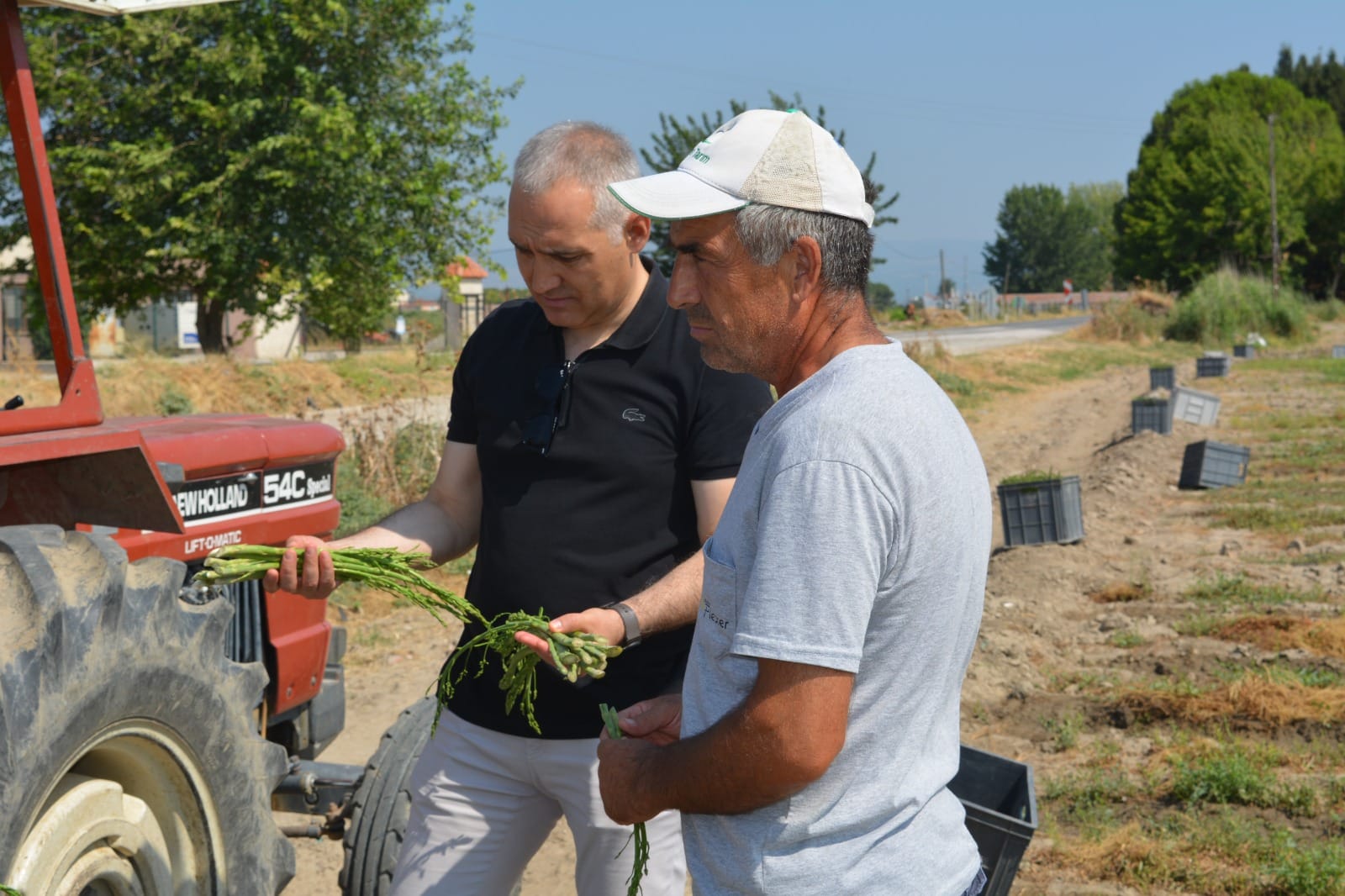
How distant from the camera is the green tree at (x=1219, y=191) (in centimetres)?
5488

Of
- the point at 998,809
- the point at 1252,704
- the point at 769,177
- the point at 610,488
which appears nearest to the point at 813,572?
the point at 769,177

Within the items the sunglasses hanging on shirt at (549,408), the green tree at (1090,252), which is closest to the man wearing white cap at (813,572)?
the sunglasses hanging on shirt at (549,408)

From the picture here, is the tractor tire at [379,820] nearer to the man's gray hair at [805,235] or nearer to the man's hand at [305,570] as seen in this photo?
the man's hand at [305,570]

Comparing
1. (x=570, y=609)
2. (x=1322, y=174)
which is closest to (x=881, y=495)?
(x=570, y=609)

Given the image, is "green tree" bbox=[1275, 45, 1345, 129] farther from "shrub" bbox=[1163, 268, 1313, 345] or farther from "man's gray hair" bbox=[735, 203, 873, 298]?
"man's gray hair" bbox=[735, 203, 873, 298]

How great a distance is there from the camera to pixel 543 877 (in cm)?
480

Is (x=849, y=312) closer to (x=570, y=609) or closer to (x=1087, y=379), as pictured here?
(x=570, y=609)

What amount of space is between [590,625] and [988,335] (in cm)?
5191

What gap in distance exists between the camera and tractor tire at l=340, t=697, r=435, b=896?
11.6ft

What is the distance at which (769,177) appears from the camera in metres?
1.86

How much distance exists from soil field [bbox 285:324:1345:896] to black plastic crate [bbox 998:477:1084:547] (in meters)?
0.17

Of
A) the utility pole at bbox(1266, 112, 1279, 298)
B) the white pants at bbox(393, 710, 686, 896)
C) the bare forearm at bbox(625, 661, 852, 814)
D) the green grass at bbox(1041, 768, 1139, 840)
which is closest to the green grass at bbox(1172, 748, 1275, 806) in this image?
the green grass at bbox(1041, 768, 1139, 840)

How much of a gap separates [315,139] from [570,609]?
21436mm

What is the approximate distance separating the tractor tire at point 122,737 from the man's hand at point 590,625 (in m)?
0.88
